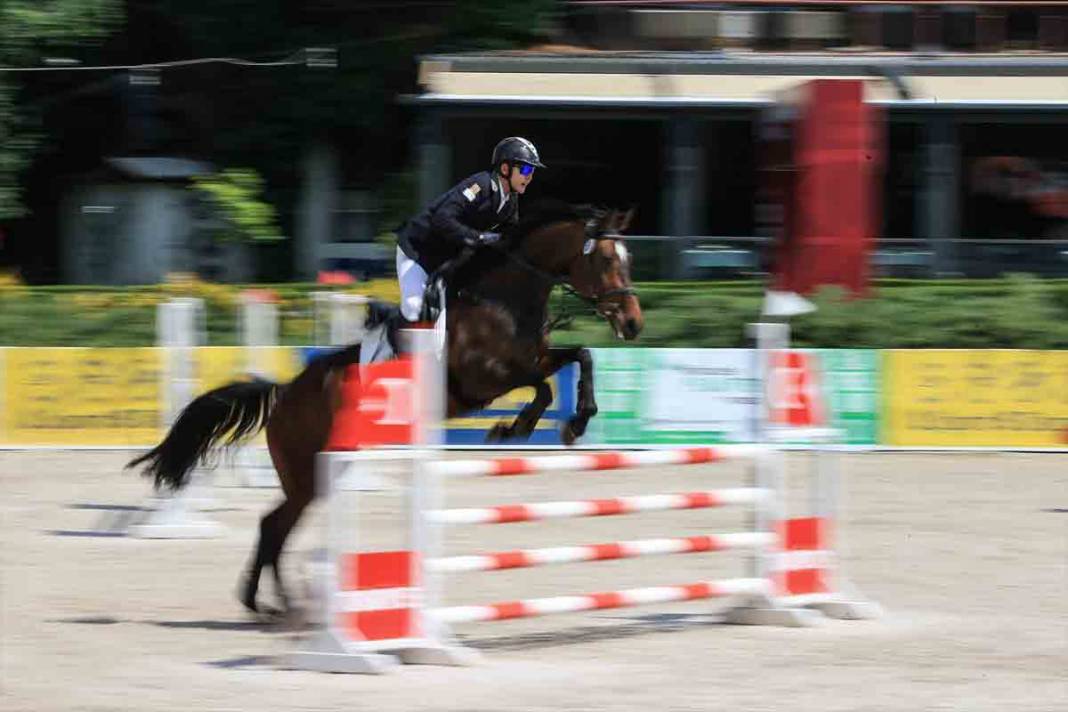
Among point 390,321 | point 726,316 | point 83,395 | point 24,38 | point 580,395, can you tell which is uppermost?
point 24,38

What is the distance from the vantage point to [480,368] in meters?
9.40

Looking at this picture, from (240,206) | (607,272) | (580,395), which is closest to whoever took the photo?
(580,395)

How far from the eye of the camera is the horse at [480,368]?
29.5ft

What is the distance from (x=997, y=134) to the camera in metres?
20.7

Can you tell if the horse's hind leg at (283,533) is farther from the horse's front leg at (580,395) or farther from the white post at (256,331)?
the white post at (256,331)

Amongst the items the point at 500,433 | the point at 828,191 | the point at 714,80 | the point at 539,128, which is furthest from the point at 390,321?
the point at 714,80

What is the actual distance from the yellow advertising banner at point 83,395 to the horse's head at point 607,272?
781cm

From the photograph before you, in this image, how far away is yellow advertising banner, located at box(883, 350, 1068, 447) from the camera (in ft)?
52.2

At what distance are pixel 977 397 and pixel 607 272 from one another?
24.9ft

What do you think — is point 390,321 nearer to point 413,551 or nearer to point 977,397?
point 413,551

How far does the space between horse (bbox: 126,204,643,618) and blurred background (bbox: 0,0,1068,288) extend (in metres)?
9.74

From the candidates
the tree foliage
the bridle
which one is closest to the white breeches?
the bridle

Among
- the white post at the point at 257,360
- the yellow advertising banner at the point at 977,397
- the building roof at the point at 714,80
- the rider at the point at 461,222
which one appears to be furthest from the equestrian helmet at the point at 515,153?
the building roof at the point at 714,80

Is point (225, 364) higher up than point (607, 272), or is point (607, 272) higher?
point (607, 272)
